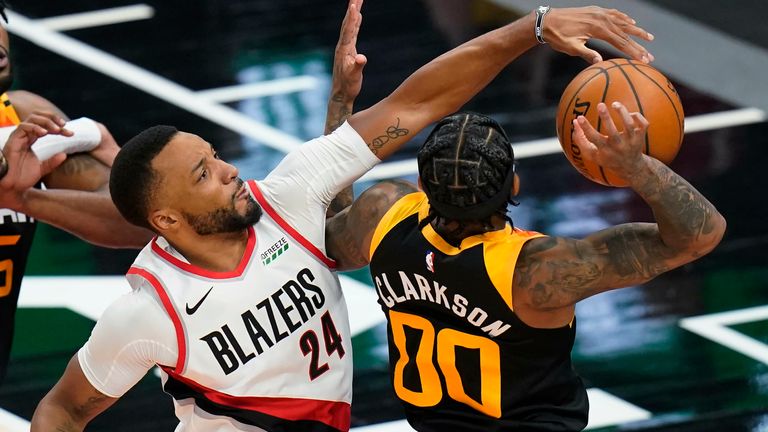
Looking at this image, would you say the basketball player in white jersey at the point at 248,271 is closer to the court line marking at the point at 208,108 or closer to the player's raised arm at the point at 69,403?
the player's raised arm at the point at 69,403

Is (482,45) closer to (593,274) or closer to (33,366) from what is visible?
(593,274)

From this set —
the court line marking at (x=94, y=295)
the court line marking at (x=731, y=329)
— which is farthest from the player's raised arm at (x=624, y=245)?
the court line marking at (x=94, y=295)

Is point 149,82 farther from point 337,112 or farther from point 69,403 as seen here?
point 69,403

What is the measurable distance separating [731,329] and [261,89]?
14.1 feet

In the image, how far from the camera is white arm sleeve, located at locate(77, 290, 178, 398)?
4.83m

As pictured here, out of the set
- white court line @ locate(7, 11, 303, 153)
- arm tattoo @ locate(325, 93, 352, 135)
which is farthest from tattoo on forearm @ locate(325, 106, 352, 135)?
white court line @ locate(7, 11, 303, 153)

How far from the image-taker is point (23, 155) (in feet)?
18.1

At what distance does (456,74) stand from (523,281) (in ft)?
3.02

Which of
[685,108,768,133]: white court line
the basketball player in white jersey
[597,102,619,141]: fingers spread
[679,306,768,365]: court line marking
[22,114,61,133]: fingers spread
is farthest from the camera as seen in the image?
[685,108,768,133]: white court line

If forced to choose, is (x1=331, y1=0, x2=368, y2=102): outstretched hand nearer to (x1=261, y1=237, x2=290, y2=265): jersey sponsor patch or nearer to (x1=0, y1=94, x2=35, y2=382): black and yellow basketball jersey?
(x1=261, y1=237, x2=290, y2=265): jersey sponsor patch

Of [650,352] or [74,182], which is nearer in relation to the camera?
[74,182]

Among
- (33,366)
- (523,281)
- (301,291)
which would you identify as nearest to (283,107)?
(33,366)

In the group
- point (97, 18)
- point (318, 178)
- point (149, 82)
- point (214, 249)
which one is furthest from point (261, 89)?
point (214, 249)

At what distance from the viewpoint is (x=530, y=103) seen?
994cm
